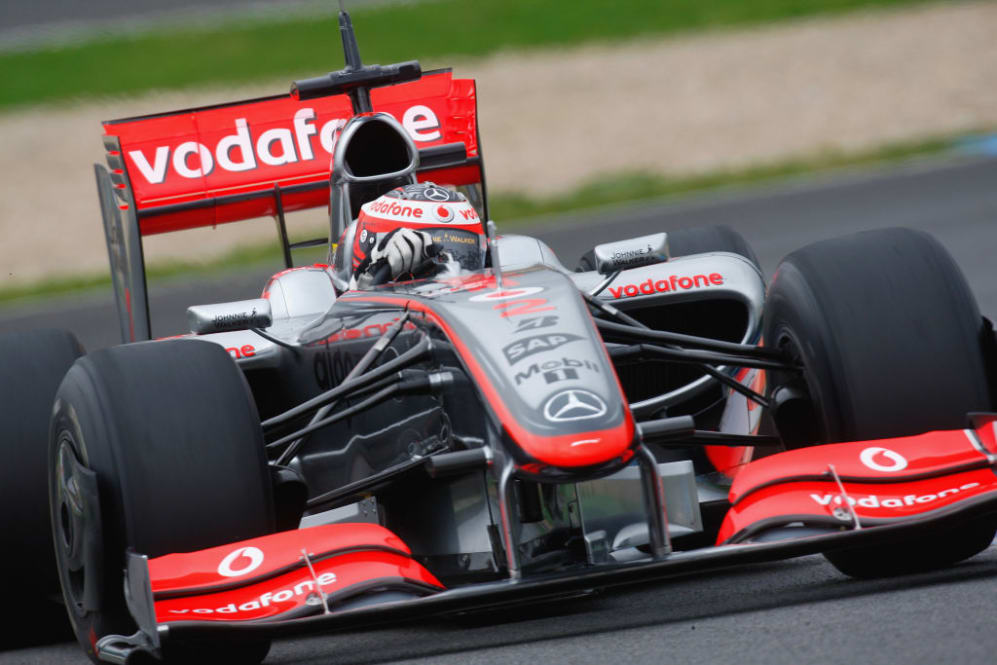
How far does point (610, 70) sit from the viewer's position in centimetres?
2486

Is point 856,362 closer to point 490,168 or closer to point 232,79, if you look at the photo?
point 490,168

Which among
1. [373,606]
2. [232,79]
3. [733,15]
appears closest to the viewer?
[373,606]

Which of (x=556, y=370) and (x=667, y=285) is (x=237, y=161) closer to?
(x=667, y=285)

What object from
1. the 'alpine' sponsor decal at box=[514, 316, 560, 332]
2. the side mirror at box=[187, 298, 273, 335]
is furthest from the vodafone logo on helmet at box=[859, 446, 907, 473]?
the side mirror at box=[187, 298, 273, 335]

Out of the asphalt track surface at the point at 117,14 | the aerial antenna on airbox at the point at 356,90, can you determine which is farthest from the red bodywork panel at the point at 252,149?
the asphalt track surface at the point at 117,14

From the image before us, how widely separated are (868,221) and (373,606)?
35.8 feet

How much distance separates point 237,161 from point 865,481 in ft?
14.5

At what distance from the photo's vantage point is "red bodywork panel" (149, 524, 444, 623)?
4.29 meters

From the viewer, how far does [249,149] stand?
8.12 meters

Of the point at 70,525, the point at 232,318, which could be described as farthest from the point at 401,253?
the point at 70,525

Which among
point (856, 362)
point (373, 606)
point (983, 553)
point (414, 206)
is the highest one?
point (414, 206)

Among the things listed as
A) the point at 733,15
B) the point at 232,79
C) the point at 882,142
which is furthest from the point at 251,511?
the point at 733,15

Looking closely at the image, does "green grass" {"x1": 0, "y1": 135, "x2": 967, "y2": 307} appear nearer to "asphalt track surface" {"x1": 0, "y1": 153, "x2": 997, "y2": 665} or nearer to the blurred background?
the blurred background

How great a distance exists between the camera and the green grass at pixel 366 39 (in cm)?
2527
